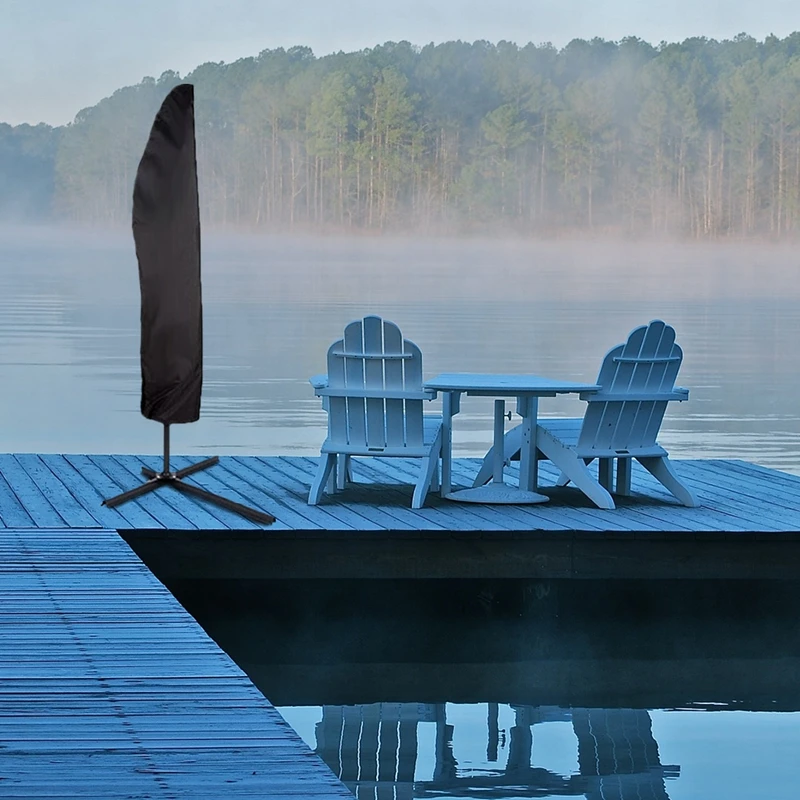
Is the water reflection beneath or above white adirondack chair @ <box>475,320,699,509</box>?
beneath

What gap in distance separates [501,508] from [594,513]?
15.1 inches

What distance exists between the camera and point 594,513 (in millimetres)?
6242

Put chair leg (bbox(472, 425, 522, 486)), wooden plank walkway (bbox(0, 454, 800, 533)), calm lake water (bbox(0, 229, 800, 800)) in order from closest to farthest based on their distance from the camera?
calm lake water (bbox(0, 229, 800, 800)) < wooden plank walkway (bbox(0, 454, 800, 533)) < chair leg (bbox(472, 425, 522, 486))

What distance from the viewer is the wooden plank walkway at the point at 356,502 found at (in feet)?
19.3

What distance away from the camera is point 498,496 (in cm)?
651

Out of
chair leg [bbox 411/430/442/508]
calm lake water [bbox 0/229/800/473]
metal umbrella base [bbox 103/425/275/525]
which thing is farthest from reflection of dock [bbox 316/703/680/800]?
calm lake water [bbox 0/229/800/473]

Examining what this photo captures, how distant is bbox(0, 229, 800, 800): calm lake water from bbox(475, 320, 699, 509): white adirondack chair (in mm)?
598

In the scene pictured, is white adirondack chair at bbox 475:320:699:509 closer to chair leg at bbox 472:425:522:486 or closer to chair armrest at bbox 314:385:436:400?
chair leg at bbox 472:425:522:486

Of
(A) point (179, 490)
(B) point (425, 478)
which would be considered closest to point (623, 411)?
(B) point (425, 478)

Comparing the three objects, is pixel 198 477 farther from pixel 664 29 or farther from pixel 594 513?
pixel 664 29

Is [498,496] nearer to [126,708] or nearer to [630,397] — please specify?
[630,397]

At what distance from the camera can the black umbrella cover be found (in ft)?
20.7

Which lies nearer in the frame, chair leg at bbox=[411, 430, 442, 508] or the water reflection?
the water reflection

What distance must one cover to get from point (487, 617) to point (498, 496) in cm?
69
